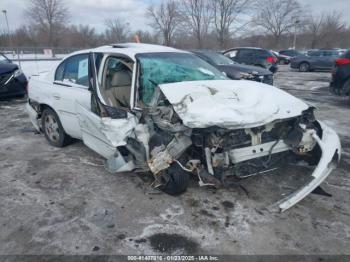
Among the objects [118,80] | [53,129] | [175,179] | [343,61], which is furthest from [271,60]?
[175,179]

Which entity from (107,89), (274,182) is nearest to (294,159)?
(274,182)

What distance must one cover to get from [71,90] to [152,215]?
2.36 meters

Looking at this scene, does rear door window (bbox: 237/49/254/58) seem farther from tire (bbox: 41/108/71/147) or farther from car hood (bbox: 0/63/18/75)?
tire (bbox: 41/108/71/147)

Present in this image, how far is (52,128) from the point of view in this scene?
16.2 ft

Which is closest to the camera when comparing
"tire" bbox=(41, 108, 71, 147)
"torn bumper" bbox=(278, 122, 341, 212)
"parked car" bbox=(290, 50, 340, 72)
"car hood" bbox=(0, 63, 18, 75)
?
"torn bumper" bbox=(278, 122, 341, 212)

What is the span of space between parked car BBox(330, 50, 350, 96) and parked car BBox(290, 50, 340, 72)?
11659mm

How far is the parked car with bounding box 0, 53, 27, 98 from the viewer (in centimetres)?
868

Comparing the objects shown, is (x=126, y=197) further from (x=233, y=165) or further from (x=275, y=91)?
(x=275, y=91)

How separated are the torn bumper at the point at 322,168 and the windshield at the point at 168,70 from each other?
1.64 metres

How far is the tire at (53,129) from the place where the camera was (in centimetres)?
476

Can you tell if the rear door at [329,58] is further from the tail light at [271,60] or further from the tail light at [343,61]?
the tail light at [343,61]

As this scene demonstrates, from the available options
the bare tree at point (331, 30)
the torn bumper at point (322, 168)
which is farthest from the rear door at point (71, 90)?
the bare tree at point (331, 30)

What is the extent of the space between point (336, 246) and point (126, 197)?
7.00ft

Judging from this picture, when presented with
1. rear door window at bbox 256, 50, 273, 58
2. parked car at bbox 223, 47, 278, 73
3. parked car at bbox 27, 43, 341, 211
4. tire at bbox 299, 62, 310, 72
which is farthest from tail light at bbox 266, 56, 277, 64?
parked car at bbox 27, 43, 341, 211
